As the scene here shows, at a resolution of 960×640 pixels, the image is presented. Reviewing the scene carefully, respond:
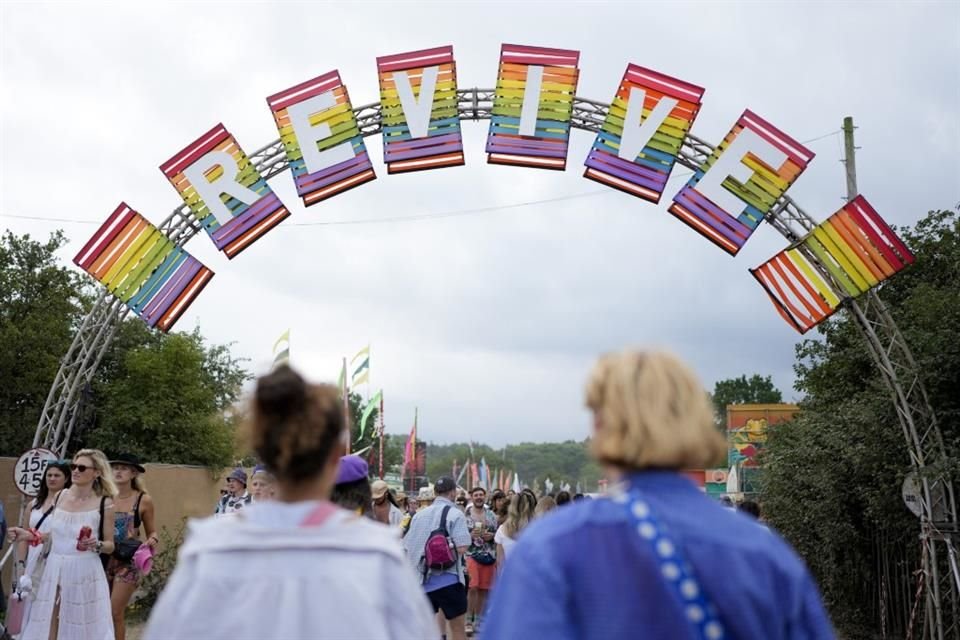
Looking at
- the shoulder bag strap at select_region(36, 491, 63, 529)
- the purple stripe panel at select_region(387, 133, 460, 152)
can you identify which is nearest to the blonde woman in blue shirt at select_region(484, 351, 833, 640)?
the shoulder bag strap at select_region(36, 491, 63, 529)

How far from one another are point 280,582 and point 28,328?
31201mm

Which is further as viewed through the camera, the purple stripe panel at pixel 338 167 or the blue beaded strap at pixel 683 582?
the purple stripe panel at pixel 338 167

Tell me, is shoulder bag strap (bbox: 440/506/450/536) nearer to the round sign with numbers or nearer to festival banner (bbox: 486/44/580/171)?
festival banner (bbox: 486/44/580/171)

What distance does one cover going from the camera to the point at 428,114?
14555 mm

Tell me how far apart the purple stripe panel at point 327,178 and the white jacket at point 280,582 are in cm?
1225

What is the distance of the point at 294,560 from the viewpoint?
2.77 metres

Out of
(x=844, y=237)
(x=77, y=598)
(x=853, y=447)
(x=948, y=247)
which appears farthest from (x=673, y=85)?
(x=77, y=598)

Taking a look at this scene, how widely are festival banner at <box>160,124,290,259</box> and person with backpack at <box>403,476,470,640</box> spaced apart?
18.8 feet

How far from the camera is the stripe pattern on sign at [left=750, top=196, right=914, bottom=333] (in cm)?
1372

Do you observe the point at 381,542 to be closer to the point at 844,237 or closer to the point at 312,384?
the point at 312,384

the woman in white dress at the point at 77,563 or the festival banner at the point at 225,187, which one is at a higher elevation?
the festival banner at the point at 225,187

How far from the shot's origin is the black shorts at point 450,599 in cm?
1077

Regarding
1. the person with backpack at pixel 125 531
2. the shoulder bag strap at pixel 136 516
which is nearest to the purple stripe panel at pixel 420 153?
the person with backpack at pixel 125 531

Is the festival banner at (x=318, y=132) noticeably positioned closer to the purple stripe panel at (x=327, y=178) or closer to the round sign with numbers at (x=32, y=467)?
the purple stripe panel at (x=327, y=178)
